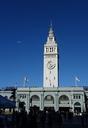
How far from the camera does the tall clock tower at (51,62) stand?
495 ft

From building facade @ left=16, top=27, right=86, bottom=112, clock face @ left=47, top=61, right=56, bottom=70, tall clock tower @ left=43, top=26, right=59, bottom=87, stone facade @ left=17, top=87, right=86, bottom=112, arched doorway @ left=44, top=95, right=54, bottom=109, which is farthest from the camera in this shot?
clock face @ left=47, top=61, right=56, bottom=70

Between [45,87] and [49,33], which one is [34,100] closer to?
[45,87]

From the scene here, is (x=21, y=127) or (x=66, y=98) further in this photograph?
(x=66, y=98)

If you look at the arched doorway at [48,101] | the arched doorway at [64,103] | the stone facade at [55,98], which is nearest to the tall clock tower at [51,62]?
the arched doorway at [48,101]

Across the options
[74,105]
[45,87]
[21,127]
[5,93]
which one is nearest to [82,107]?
[74,105]

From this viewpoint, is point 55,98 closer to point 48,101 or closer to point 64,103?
point 48,101

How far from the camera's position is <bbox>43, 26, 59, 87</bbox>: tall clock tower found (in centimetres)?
15088

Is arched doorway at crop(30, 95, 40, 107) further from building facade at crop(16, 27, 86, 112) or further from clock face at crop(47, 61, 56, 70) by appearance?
clock face at crop(47, 61, 56, 70)

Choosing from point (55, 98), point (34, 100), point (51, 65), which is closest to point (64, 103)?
point (55, 98)

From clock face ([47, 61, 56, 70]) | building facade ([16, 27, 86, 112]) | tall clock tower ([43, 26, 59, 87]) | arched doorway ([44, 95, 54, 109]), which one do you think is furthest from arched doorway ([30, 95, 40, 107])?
clock face ([47, 61, 56, 70])

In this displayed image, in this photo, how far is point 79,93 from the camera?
142 m

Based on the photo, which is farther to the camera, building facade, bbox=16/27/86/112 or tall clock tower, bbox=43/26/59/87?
tall clock tower, bbox=43/26/59/87

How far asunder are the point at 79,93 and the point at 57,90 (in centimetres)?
844

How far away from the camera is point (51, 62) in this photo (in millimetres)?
155125
